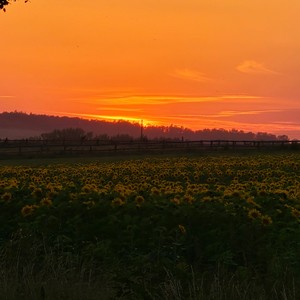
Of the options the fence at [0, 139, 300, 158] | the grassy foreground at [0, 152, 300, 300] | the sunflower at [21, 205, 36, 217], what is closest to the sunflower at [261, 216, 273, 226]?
the grassy foreground at [0, 152, 300, 300]

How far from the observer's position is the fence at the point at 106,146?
5156cm

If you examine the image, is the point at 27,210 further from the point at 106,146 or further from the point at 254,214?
the point at 106,146

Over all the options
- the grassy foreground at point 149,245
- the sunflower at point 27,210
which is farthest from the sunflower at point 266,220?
the sunflower at point 27,210

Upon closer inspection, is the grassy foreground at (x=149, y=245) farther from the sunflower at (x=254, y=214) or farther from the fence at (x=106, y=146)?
the fence at (x=106, y=146)

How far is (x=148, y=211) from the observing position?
7625mm

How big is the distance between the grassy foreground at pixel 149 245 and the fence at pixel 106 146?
41.8m

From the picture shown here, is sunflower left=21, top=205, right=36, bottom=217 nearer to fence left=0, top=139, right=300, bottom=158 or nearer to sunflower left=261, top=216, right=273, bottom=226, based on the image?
sunflower left=261, top=216, right=273, bottom=226

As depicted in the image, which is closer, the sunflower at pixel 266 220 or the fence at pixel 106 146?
the sunflower at pixel 266 220

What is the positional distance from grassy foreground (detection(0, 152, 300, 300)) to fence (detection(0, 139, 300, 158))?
41.8 metres

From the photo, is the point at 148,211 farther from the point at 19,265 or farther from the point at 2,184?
the point at 2,184

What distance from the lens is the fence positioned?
51562 mm

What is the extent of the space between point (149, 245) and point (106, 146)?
52507 millimetres

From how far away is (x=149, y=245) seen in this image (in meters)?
6.85

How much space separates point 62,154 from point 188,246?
4370cm
